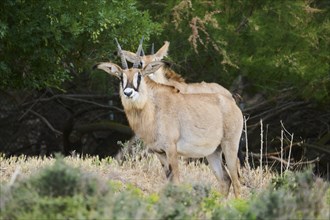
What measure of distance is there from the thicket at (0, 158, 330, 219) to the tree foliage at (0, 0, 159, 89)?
7209 millimetres

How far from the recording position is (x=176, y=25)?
21.3 metres

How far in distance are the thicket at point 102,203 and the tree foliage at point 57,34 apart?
7.21m

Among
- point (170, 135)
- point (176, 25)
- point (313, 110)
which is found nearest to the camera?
point (170, 135)

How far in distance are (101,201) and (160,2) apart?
51.0ft

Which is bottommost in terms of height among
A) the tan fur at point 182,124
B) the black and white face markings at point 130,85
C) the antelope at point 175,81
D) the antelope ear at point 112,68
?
the tan fur at point 182,124

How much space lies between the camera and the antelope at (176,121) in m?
13.0

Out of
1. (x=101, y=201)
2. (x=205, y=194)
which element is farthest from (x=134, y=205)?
(x=205, y=194)

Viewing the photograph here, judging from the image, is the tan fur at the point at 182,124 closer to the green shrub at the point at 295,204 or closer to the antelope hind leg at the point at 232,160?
the antelope hind leg at the point at 232,160

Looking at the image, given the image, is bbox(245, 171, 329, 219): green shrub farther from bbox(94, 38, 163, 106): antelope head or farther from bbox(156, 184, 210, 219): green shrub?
bbox(94, 38, 163, 106): antelope head

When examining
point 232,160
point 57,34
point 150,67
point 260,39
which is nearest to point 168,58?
point 260,39

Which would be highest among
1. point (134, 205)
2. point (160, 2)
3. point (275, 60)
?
point (160, 2)

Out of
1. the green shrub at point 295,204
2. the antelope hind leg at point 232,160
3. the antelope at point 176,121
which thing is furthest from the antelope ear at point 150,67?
the green shrub at point 295,204

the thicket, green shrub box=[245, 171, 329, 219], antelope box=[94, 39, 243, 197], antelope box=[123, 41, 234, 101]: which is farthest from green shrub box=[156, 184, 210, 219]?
antelope box=[123, 41, 234, 101]

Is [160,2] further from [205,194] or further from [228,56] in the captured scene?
[205,194]
